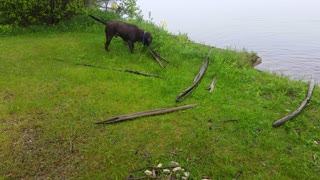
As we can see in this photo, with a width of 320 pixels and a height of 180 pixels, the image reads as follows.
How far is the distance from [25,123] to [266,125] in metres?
5.03

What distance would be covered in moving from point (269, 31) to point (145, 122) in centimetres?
1609

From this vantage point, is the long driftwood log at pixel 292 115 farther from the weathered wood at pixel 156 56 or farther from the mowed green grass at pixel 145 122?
the weathered wood at pixel 156 56

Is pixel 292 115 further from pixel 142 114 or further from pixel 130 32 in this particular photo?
pixel 130 32

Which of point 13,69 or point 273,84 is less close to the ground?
point 273,84

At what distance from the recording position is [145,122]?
Result: 6320mm

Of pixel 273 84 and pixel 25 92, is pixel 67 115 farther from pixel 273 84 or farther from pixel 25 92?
pixel 273 84

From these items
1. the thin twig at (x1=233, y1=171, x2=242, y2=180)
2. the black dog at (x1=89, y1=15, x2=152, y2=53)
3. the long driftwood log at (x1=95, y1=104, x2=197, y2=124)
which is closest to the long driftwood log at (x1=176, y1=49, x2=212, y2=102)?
the long driftwood log at (x1=95, y1=104, x2=197, y2=124)

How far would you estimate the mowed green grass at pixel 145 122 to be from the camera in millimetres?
5087

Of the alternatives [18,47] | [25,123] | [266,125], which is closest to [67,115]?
[25,123]

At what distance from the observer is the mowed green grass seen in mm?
5087

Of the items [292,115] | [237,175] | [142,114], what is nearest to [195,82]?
[142,114]

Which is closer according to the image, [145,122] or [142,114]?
[145,122]

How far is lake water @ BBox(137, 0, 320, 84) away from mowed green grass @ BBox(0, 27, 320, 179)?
187 inches

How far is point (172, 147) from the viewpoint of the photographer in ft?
18.1
